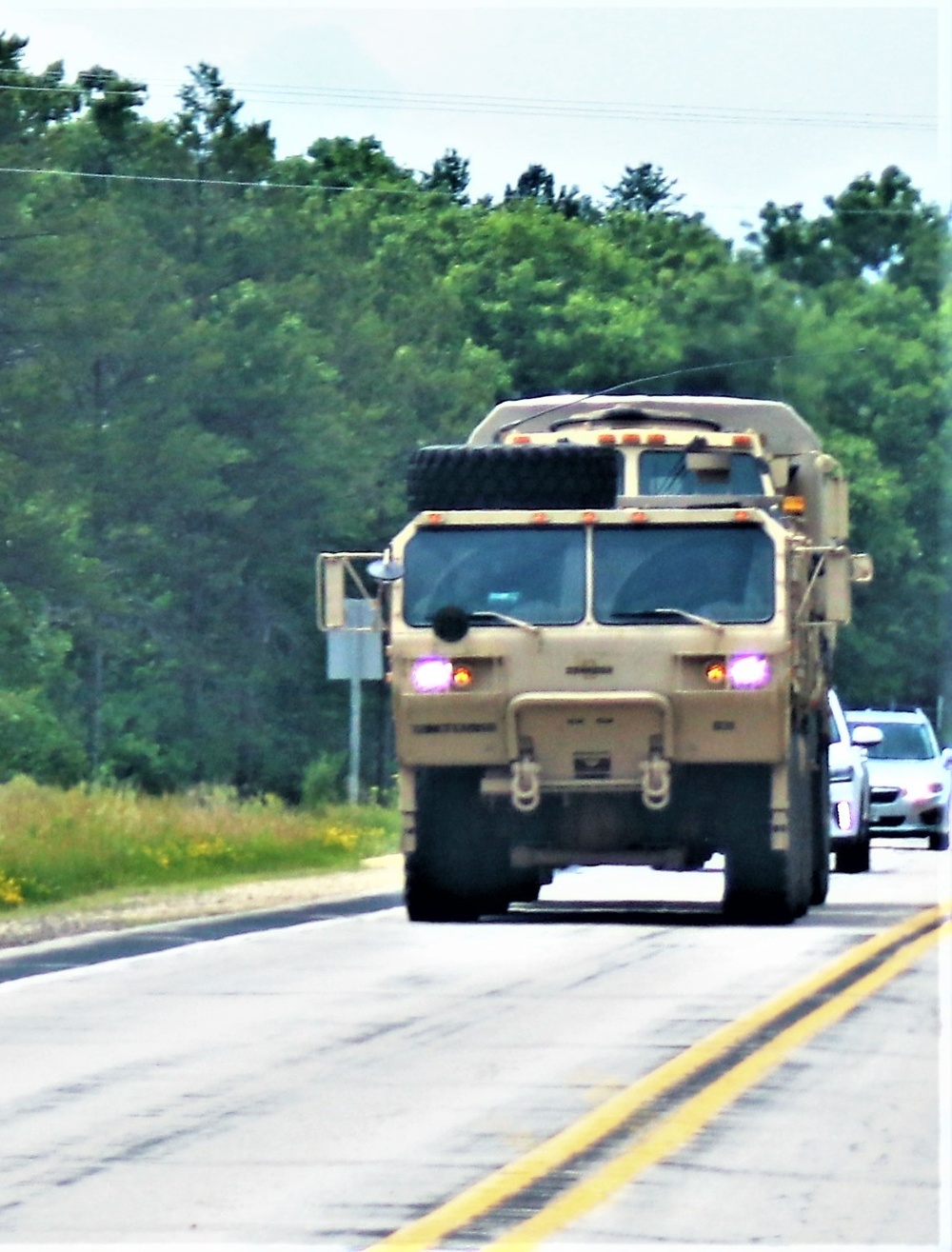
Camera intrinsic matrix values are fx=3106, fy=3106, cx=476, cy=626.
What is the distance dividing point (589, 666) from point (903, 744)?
16.4 meters

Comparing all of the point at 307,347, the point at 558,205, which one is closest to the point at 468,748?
the point at 307,347

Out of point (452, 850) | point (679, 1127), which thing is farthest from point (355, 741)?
point (679, 1127)

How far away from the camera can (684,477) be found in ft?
72.4

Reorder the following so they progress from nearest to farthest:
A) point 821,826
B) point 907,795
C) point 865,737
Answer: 1. point 821,826
2. point 865,737
3. point 907,795

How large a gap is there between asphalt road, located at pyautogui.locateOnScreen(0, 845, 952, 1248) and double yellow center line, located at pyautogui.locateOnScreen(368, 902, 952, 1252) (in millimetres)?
20

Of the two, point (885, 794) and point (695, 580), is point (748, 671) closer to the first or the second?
point (695, 580)

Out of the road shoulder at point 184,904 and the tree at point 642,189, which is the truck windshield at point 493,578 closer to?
the road shoulder at point 184,904

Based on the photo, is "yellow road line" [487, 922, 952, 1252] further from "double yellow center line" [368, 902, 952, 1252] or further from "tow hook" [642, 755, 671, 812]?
"tow hook" [642, 755, 671, 812]

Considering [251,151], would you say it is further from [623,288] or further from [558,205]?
[558,205]

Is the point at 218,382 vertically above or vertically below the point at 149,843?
above

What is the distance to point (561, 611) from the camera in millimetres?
20500

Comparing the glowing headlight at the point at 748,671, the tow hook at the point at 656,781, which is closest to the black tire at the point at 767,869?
the tow hook at the point at 656,781

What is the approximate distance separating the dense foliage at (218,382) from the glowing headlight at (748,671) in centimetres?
3917

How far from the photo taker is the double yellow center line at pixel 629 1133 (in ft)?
29.5
